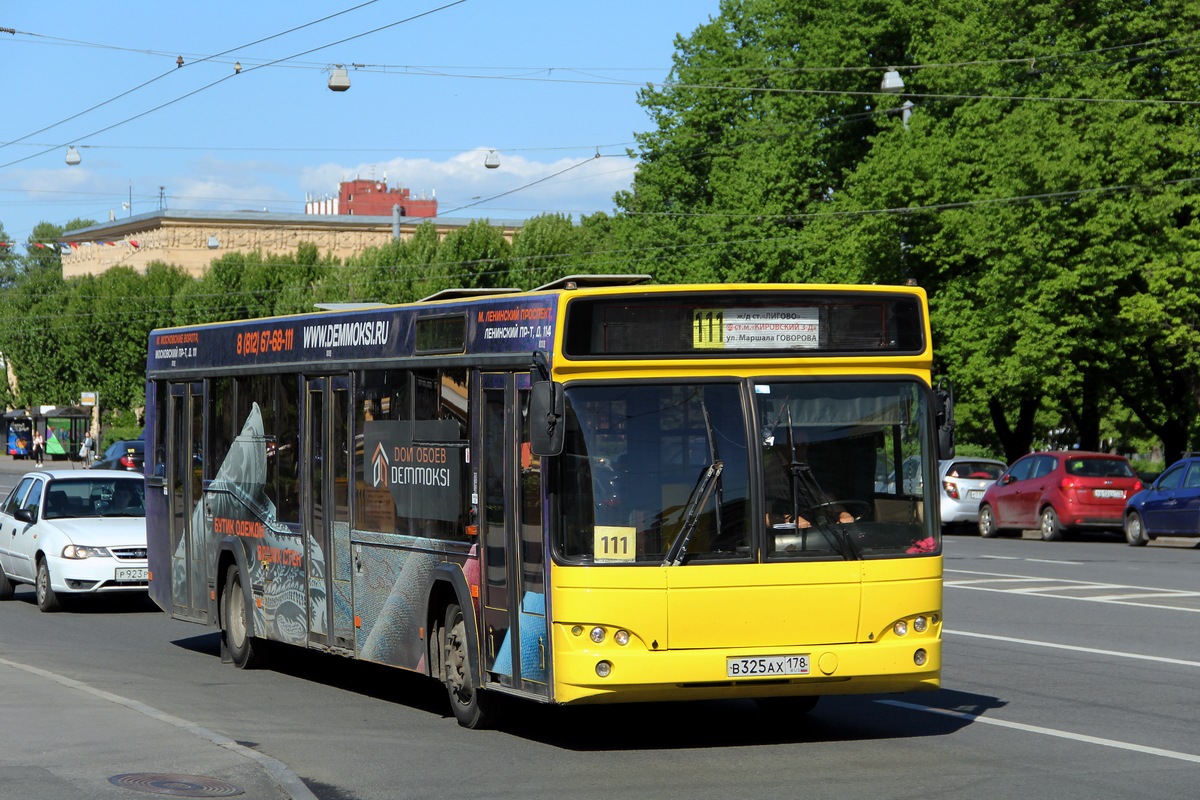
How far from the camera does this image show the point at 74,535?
20562mm

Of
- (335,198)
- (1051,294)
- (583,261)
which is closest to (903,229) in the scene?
(1051,294)

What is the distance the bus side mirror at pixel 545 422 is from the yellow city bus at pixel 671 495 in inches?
0.6

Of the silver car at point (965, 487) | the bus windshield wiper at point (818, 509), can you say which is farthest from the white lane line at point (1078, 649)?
the silver car at point (965, 487)

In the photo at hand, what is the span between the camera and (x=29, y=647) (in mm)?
16609

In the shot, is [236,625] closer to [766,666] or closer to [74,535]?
[74,535]

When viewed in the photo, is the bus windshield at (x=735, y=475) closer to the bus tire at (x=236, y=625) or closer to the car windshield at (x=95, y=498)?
the bus tire at (x=236, y=625)

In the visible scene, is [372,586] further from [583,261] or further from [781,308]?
[583,261]

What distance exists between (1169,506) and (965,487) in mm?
7512

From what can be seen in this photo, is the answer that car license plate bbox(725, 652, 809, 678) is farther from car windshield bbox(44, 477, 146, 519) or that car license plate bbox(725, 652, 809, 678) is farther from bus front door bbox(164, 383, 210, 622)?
car windshield bbox(44, 477, 146, 519)

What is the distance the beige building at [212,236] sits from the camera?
11519 centimetres

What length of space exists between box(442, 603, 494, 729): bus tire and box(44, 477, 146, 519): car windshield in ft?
35.9

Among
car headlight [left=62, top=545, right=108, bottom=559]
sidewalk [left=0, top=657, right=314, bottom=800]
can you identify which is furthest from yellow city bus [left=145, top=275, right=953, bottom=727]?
car headlight [left=62, top=545, right=108, bottom=559]

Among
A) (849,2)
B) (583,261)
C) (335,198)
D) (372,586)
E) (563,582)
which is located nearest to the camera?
(563,582)

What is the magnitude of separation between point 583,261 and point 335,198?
89.3 metres
